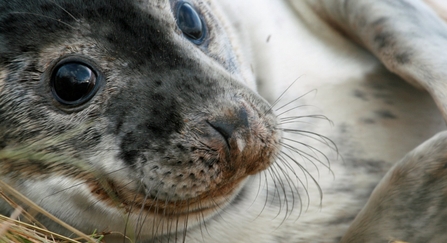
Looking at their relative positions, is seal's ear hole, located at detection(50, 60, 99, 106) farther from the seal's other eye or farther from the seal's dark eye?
the seal's other eye

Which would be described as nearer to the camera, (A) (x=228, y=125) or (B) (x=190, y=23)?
(A) (x=228, y=125)

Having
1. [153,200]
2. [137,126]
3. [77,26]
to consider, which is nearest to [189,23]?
[77,26]

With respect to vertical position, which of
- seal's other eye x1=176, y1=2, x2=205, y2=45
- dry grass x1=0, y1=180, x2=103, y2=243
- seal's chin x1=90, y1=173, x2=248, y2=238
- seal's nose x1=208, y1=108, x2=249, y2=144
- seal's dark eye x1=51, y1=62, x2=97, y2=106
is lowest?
dry grass x1=0, y1=180, x2=103, y2=243

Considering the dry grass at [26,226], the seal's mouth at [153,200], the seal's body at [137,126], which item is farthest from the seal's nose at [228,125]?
the dry grass at [26,226]

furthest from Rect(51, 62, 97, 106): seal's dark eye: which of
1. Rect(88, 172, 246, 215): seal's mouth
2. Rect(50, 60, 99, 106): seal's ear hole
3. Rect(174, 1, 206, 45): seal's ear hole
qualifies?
Rect(174, 1, 206, 45): seal's ear hole

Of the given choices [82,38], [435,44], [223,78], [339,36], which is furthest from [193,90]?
[339,36]

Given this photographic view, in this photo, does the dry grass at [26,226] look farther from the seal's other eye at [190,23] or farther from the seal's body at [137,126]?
the seal's other eye at [190,23]

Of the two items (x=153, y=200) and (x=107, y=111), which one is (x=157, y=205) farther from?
(x=107, y=111)
